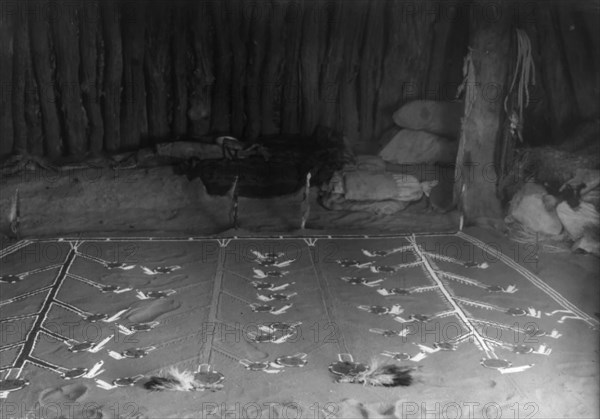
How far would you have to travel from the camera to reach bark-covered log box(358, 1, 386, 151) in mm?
6879

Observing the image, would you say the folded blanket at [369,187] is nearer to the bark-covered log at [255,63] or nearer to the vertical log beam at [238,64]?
the bark-covered log at [255,63]

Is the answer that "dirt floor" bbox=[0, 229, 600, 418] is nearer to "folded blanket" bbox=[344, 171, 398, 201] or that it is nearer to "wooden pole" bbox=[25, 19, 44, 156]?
"folded blanket" bbox=[344, 171, 398, 201]

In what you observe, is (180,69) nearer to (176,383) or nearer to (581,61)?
(581,61)

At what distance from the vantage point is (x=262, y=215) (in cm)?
601

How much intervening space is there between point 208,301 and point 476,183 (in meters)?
2.72

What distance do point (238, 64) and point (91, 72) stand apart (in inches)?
51.8

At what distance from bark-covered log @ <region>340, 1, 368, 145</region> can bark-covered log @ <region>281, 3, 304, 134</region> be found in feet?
1.43

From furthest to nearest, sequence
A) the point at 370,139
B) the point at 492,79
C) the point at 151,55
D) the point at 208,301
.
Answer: the point at 370,139 → the point at 151,55 → the point at 492,79 → the point at 208,301

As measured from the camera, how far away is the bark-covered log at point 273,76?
6758 mm

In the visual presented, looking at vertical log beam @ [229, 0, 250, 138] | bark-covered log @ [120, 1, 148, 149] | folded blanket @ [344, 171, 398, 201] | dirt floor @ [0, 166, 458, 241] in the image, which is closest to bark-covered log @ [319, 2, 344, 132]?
vertical log beam @ [229, 0, 250, 138]

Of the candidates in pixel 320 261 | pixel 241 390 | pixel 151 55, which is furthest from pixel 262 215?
pixel 241 390

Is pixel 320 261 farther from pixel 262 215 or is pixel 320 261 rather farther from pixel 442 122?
pixel 442 122

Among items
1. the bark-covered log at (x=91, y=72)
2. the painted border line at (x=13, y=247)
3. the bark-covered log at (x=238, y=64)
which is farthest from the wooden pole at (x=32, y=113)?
the bark-covered log at (x=238, y=64)

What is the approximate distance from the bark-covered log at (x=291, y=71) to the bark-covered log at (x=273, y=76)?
0.18ft
